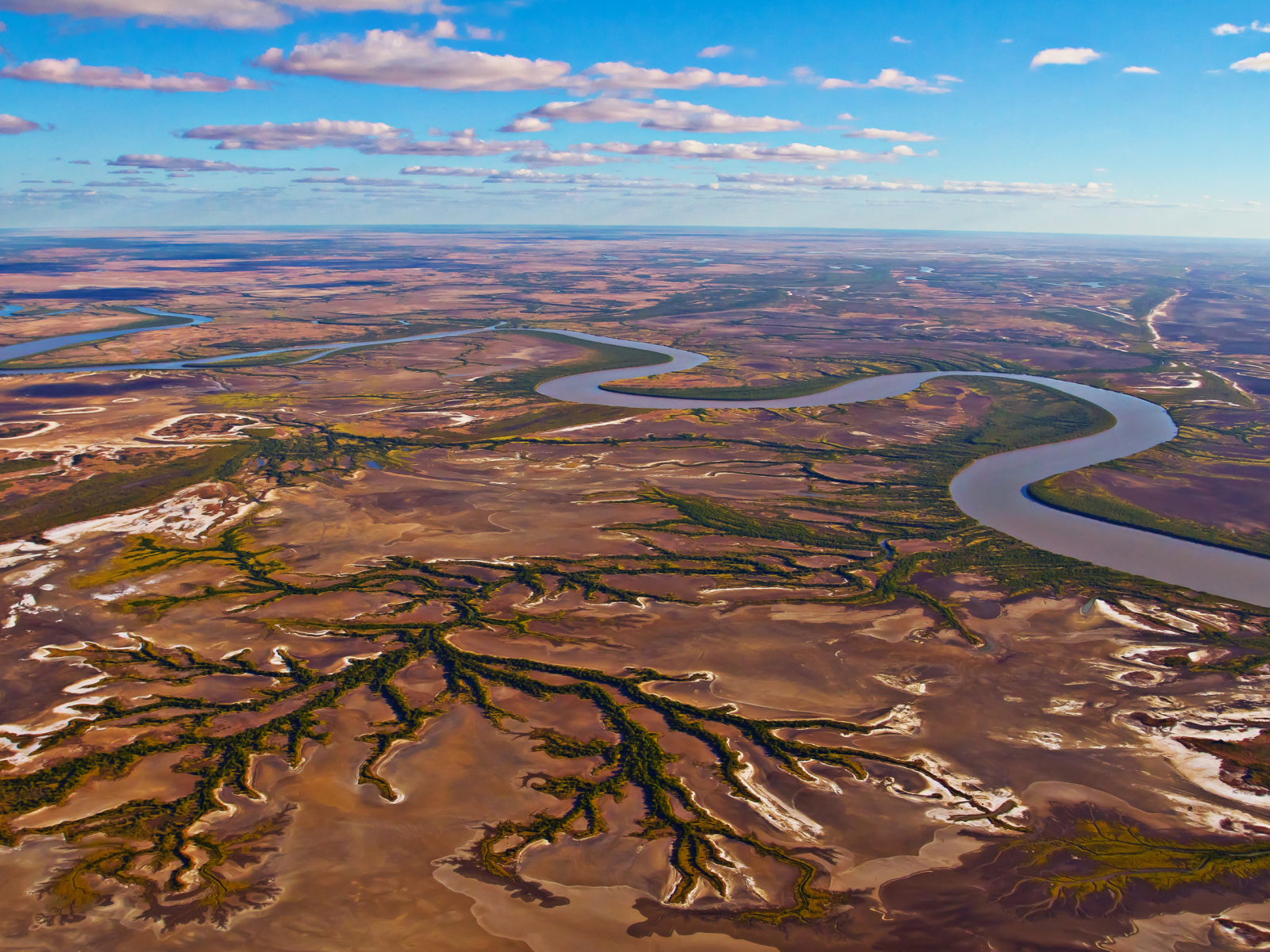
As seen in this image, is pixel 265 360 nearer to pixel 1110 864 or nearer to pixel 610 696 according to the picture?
pixel 610 696

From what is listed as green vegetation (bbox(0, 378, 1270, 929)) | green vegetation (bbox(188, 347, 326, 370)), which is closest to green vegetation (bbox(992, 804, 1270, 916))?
green vegetation (bbox(0, 378, 1270, 929))

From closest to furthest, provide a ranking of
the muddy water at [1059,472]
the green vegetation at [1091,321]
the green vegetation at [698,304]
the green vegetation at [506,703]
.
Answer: the green vegetation at [506,703] < the muddy water at [1059,472] < the green vegetation at [1091,321] < the green vegetation at [698,304]

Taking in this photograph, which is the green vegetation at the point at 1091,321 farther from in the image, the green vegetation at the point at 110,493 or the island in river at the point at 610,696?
the green vegetation at the point at 110,493

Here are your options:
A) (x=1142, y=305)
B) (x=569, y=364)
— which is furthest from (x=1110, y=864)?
(x=1142, y=305)

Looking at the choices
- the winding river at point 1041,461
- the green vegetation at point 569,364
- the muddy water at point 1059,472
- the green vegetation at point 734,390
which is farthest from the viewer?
the green vegetation at point 569,364

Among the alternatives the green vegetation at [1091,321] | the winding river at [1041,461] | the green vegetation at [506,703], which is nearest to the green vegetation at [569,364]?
the winding river at [1041,461]
